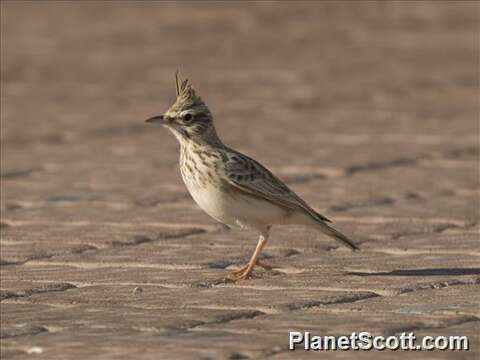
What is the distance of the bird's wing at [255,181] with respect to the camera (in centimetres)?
871

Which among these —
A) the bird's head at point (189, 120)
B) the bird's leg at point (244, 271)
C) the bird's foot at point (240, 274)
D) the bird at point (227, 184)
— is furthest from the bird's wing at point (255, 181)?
the bird's foot at point (240, 274)

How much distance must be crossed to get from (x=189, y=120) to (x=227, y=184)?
49cm

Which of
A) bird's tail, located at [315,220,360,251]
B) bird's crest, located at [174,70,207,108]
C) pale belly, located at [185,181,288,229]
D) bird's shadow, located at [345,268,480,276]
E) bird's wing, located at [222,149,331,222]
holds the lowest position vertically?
bird's shadow, located at [345,268,480,276]

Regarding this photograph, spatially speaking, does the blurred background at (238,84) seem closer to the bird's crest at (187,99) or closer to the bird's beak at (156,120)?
the bird's crest at (187,99)

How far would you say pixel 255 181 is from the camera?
8.80 meters

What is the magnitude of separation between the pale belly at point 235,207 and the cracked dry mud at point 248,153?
299 millimetres

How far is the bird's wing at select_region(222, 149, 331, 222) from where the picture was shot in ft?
28.6

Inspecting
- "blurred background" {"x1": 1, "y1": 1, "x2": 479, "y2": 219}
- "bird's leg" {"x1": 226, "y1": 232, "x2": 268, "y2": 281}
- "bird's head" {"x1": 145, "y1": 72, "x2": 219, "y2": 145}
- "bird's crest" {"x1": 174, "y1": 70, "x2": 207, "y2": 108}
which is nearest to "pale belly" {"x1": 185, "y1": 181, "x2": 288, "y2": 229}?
"bird's leg" {"x1": 226, "y1": 232, "x2": 268, "y2": 281}

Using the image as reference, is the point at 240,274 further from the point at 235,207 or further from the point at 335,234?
the point at 335,234

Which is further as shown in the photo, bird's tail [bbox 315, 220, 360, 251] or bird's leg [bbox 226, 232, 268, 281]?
bird's tail [bbox 315, 220, 360, 251]

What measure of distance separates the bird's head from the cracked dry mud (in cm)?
75

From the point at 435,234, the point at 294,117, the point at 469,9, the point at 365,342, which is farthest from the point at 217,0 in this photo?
the point at 365,342

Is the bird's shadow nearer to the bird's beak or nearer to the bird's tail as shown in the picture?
the bird's tail

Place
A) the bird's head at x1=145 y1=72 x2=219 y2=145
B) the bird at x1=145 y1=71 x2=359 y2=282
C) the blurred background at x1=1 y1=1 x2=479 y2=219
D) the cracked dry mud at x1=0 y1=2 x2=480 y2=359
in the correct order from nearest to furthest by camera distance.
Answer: the cracked dry mud at x1=0 y1=2 x2=480 y2=359
the bird at x1=145 y1=71 x2=359 y2=282
the bird's head at x1=145 y1=72 x2=219 y2=145
the blurred background at x1=1 y1=1 x2=479 y2=219
